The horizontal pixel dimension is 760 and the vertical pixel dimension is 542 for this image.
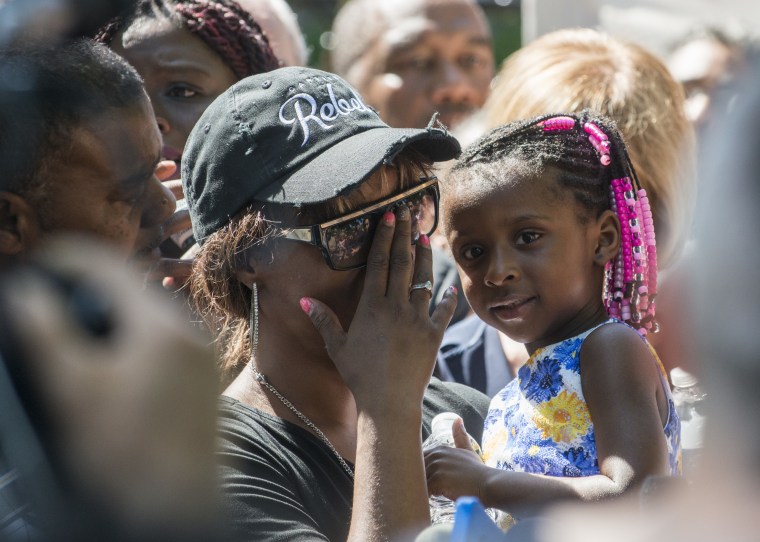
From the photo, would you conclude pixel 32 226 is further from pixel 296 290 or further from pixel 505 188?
pixel 505 188

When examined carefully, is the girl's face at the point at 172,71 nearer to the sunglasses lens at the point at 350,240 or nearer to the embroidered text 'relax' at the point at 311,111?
the embroidered text 'relax' at the point at 311,111

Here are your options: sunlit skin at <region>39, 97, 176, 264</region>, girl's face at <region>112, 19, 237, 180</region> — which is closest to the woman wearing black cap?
sunlit skin at <region>39, 97, 176, 264</region>

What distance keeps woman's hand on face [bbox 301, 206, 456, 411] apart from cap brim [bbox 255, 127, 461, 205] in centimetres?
14

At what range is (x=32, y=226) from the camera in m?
1.87

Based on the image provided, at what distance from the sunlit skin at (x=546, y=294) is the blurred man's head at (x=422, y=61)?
8.74 ft

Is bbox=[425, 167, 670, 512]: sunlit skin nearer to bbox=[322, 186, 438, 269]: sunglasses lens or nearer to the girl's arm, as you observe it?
the girl's arm

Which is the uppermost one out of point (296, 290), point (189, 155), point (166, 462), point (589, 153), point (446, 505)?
point (589, 153)

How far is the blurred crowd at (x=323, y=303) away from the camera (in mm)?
1320

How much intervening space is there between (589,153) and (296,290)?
2.90 feet

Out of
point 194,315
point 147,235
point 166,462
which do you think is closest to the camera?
point 166,462

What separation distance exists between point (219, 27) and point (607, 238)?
1.51m

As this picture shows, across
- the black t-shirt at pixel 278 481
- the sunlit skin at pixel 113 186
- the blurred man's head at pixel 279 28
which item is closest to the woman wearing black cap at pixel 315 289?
the black t-shirt at pixel 278 481

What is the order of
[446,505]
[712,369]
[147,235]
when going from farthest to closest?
[446,505] < [147,235] < [712,369]

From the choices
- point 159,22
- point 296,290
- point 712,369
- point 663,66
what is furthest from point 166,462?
point 663,66
